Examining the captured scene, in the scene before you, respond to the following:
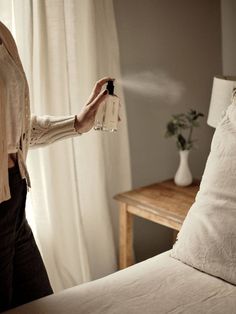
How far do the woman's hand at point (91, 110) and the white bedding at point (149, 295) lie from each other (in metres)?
0.49

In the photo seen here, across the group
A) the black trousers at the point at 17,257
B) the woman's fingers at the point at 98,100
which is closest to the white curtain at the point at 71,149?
the woman's fingers at the point at 98,100

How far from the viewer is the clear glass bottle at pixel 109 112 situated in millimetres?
1426

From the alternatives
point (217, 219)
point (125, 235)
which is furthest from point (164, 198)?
point (217, 219)

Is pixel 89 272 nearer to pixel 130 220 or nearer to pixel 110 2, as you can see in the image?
pixel 130 220

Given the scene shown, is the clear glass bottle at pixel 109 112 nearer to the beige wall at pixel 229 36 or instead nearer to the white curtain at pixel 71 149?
the white curtain at pixel 71 149

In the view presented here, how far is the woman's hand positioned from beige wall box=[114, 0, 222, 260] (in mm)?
578

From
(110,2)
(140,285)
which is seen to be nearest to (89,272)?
(140,285)

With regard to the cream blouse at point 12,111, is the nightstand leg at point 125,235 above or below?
below

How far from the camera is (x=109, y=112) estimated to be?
1435 millimetres

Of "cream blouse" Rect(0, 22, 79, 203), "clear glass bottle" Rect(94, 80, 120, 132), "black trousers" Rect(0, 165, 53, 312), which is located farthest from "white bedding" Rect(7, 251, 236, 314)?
"clear glass bottle" Rect(94, 80, 120, 132)

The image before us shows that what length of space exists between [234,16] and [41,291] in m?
1.64

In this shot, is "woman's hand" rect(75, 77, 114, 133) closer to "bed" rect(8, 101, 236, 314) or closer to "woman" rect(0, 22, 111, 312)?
"woman" rect(0, 22, 111, 312)

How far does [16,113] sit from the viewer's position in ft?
4.14

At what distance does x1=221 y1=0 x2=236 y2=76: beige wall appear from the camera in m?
2.21
